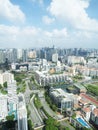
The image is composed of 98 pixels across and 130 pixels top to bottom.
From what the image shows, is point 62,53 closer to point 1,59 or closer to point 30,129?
point 1,59

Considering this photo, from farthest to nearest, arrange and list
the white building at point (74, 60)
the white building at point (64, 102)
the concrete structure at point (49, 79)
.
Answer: the white building at point (74, 60) → the concrete structure at point (49, 79) → the white building at point (64, 102)

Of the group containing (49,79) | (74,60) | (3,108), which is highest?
(74,60)

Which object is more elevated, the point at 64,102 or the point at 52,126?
the point at 64,102

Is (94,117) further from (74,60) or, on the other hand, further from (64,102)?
(74,60)

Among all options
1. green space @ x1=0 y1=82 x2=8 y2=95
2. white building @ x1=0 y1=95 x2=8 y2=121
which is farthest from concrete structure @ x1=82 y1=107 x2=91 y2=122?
green space @ x1=0 y1=82 x2=8 y2=95

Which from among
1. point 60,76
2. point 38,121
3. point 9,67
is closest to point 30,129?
point 38,121

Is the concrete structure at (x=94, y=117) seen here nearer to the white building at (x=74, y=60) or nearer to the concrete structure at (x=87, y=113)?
the concrete structure at (x=87, y=113)

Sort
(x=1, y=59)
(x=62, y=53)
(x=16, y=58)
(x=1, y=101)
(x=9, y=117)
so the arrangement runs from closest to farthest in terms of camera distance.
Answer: (x=9, y=117) → (x=1, y=101) → (x=1, y=59) → (x=16, y=58) → (x=62, y=53)

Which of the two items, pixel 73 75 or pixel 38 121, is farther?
pixel 73 75

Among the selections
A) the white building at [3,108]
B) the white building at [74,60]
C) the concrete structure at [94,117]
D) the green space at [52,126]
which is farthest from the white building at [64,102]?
the white building at [74,60]

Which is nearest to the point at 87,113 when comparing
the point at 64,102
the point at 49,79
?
the point at 64,102

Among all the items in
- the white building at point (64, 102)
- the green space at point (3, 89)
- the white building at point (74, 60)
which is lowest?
the green space at point (3, 89)
